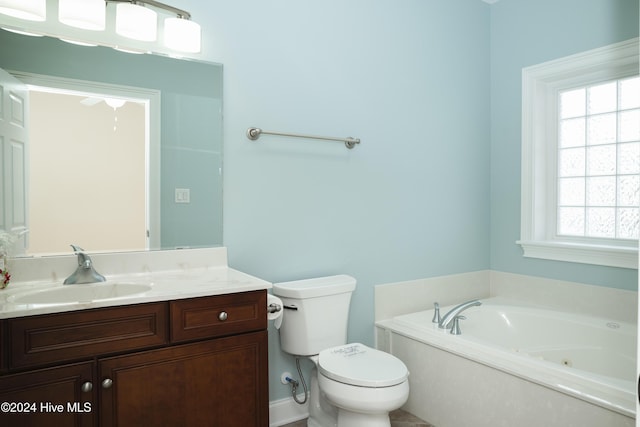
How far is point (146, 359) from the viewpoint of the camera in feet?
4.82

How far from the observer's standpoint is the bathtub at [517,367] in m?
1.73

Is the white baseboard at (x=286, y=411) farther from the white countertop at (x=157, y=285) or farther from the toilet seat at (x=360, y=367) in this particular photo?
the white countertop at (x=157, y=285)

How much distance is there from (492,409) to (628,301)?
1135mm

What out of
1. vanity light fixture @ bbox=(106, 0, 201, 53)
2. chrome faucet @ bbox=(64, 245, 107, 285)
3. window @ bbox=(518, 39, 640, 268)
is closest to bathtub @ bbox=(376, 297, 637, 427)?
window @ bbox=(518, 39, 640, 268)

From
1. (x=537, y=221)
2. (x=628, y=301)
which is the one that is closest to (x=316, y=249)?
A: (x=537, y=221)

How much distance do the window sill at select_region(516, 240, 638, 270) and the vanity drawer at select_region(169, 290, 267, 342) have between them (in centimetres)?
208

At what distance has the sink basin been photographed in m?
1.58

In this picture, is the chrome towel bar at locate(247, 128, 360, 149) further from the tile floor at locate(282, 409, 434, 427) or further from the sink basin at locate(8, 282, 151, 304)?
the tile floor at locate(282, 409, 434, 427)

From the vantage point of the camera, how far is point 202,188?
208 centimetres

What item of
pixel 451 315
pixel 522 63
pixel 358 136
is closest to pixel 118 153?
pixel 358 136

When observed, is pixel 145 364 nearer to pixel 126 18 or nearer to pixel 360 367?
pixel 360 367

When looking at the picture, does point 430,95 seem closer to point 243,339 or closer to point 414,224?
point 414,224

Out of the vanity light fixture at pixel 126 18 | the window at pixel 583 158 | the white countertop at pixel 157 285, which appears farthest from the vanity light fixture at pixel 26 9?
the window at pixel 583 158

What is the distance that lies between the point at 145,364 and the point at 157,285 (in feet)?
1.07
